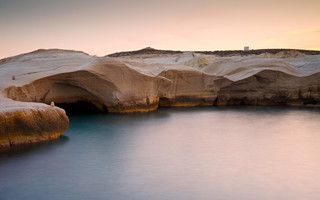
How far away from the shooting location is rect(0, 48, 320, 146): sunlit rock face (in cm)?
831

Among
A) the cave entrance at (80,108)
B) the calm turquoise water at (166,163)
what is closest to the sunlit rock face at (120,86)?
the cave entrance at (80,108)

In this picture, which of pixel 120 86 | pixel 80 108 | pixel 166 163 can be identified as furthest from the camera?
pixel 80 108

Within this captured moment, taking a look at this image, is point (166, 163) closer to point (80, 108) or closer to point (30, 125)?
point (30, 125)

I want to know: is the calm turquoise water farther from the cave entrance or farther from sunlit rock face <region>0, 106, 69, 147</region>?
the cave entrance

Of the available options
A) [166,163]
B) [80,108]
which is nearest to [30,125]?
[166,163]

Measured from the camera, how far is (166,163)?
786 centimetres

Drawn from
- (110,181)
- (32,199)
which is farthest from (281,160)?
(32,199)

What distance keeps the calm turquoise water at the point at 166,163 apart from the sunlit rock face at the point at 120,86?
2.65 feet

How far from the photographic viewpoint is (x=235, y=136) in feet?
35.5

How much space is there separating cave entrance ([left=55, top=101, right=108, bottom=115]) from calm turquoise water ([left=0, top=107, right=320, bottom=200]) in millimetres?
1516

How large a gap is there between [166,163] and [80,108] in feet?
24.6

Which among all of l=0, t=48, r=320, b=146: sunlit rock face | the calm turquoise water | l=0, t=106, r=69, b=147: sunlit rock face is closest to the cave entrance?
l=0, t=48, r=320, b=146: sunlit rock face

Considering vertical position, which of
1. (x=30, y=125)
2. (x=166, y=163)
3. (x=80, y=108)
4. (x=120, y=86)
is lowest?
(x=166, y=163)

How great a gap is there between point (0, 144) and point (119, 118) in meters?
5.63
